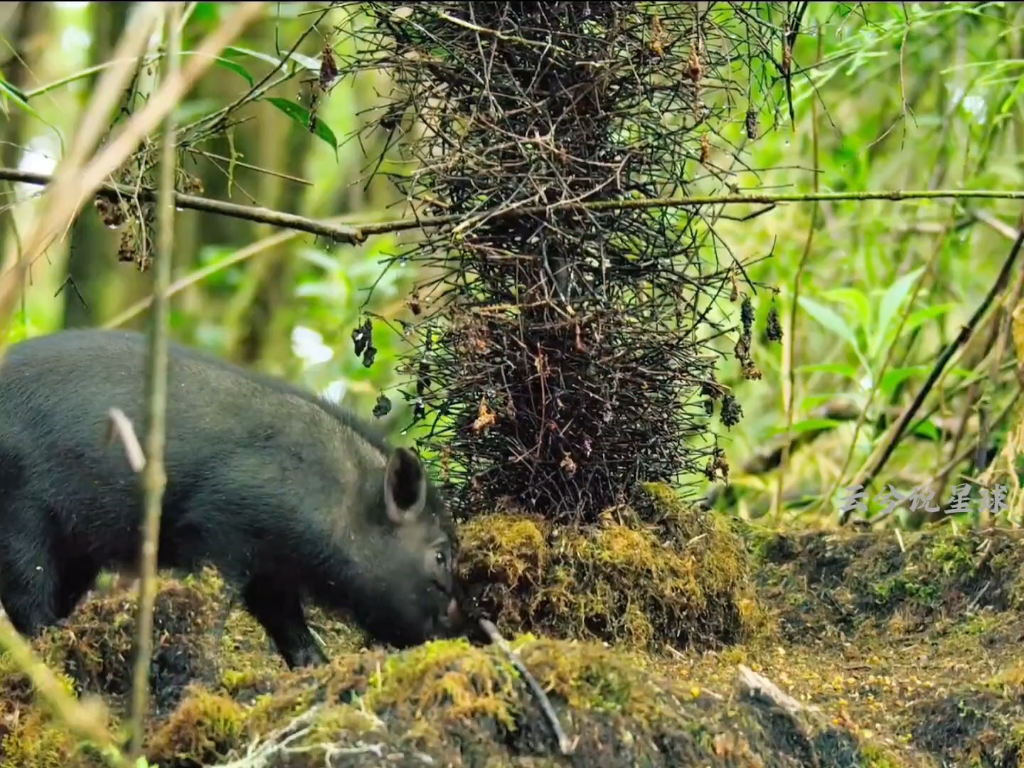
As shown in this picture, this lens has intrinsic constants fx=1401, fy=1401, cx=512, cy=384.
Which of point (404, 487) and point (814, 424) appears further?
point (814, 424)

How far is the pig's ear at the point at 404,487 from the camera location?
4375 millimetres

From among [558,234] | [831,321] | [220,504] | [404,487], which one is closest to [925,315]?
[831,321]

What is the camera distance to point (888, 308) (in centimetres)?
650

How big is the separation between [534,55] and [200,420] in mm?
1567

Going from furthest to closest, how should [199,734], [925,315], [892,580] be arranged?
[925,315] → [892,580] → [199,734]

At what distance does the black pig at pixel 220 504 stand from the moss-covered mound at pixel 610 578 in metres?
0.25

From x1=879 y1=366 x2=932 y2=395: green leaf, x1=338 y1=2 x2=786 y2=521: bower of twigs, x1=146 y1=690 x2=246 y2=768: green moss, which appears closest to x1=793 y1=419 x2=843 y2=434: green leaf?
x1=879 y1=366 x2=932 y2=395: green leaf

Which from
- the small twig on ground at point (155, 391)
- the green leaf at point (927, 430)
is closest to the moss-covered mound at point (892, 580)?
the green leaf at point (927, 430)

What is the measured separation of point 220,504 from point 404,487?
58cm

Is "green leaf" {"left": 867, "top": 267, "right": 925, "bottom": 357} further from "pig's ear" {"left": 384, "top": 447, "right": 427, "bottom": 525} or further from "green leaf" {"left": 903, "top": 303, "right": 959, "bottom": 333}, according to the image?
"pig's ear" {"left": 384, "top": 447, "right": 427, "bottom": 525}

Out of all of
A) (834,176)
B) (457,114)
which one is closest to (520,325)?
(457,114)

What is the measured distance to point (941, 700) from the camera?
12.1 ft

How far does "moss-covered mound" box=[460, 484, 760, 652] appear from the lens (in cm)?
405

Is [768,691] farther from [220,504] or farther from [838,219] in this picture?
[838,219]
